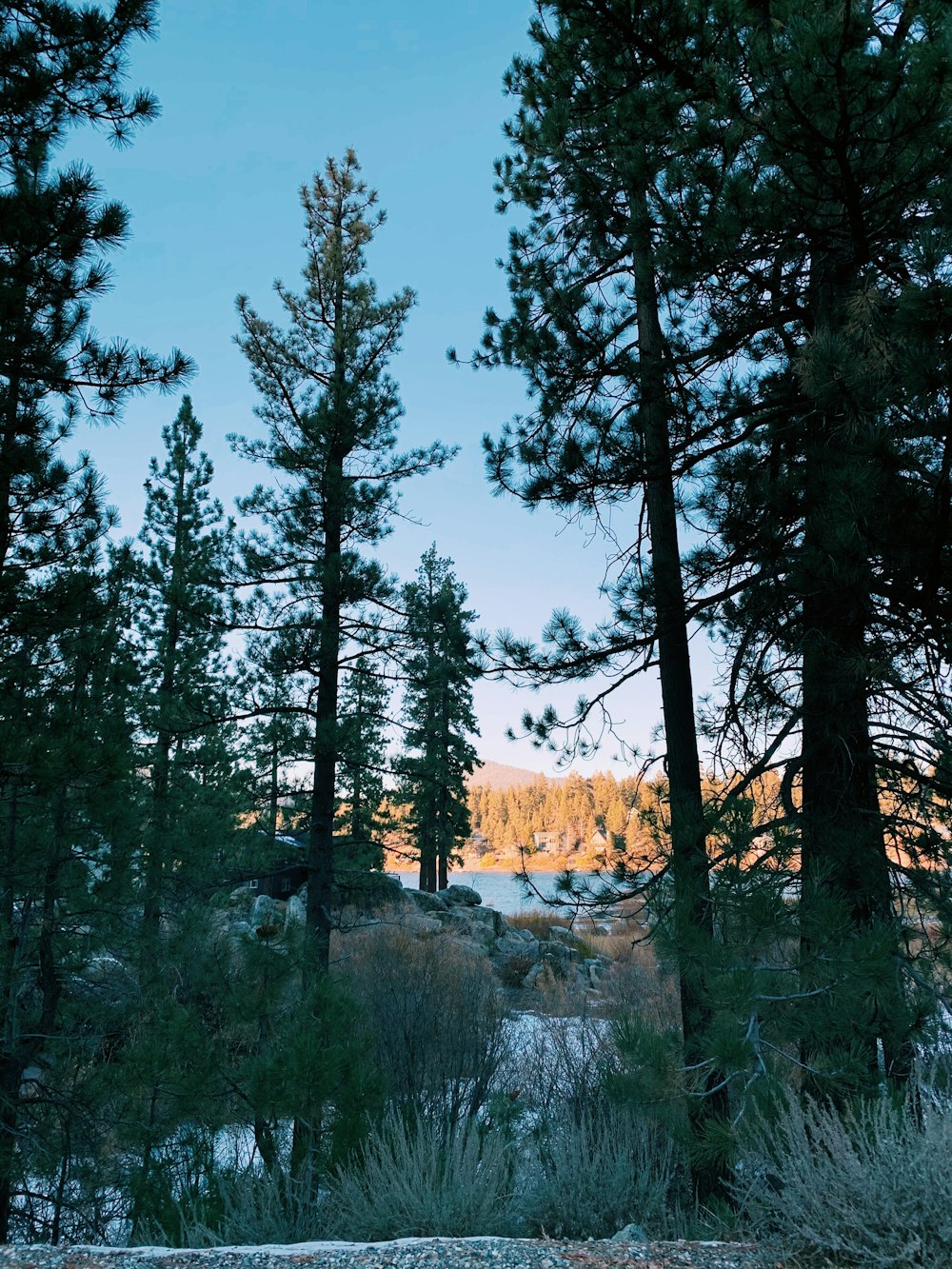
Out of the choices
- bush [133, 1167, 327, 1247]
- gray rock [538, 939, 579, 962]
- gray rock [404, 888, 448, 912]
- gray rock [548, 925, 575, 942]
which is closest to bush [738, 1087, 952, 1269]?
bush [133, 1167, 327, 1247]

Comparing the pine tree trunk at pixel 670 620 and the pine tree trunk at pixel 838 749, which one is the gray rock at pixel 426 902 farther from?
the pine tree trunk at pixel 838 749

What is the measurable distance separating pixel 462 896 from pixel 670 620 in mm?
18259

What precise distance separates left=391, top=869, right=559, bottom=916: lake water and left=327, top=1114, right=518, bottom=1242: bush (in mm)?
1543

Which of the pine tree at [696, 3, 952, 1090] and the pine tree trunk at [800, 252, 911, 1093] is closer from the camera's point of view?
the pine tree at [696, 3, 952, 1090]

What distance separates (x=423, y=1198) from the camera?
15.0 ft

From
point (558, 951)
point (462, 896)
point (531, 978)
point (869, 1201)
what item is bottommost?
point (531, 978)

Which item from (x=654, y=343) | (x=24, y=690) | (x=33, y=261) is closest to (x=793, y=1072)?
(x=654, y=343)

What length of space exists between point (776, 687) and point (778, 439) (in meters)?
1.77

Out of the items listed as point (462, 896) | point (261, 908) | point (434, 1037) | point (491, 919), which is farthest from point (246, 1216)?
point (462, 896)

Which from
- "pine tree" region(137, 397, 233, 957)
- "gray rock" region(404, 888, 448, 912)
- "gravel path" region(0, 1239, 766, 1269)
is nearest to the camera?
"gravel path" region(0, 1239, 766, 1269)

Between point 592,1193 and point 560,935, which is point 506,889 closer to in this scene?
point 560,935

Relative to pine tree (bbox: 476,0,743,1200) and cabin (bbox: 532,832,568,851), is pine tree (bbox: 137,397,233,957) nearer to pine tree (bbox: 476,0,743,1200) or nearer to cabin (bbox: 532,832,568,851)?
pine tree (bbox: 476,0,743,1200)

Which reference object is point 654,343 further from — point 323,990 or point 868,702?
point 323,990

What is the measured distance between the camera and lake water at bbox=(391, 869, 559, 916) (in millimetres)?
6426
